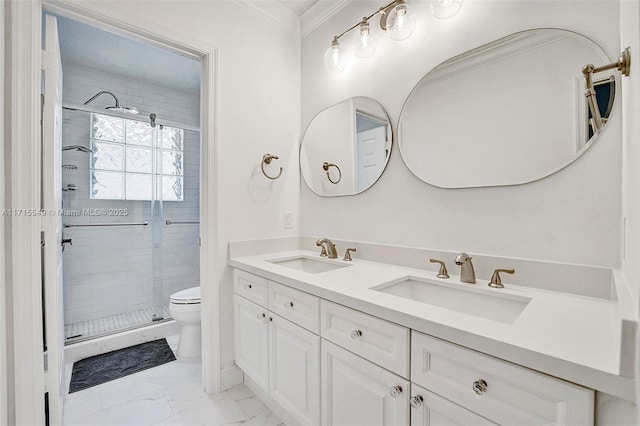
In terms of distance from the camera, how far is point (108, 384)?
1860 millimetres

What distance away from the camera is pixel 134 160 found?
9.81 ft

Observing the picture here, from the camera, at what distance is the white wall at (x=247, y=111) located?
178 cm

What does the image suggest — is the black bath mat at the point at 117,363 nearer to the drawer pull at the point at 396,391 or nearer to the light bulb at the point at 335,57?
the drawer pull at the point at 396,391

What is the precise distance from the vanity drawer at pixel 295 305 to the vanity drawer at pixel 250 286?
0.07 m

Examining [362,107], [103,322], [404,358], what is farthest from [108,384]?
[362,107]

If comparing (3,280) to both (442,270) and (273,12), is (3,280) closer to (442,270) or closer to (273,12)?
(442,270)

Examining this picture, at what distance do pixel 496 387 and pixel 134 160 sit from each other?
344 centimetres

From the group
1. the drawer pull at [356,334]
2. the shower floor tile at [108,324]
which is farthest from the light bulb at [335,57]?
the shower floor tile at [108,324]

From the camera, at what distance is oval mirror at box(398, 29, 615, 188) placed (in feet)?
3.44

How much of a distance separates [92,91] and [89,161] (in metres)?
0.68

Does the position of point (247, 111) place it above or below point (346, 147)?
above

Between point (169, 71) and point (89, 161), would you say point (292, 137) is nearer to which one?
point (169, 71)

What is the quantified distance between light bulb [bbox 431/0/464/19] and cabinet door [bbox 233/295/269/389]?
1.70 metres

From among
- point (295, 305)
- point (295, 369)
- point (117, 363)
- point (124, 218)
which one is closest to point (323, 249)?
point (295, 305)
